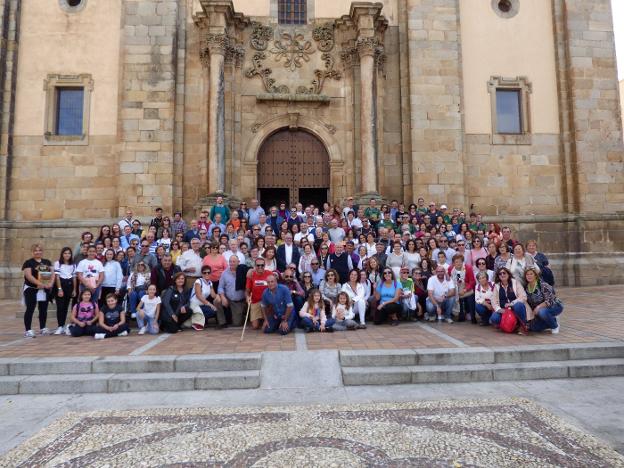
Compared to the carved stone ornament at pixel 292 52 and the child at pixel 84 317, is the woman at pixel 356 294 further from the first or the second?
the carved stone ornament at pixel 292 52

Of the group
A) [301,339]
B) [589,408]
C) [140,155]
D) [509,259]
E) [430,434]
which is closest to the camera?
[430,434]

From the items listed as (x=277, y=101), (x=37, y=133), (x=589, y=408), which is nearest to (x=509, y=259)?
(x=589, y=408)

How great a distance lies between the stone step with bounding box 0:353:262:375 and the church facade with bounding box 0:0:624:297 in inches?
311

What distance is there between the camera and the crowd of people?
750 cm

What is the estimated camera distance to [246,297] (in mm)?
8203

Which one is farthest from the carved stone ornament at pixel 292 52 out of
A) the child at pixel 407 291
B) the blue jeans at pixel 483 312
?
the blue jeans at pixel 483 312

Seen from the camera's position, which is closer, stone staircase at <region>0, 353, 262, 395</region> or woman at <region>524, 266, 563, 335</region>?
stone staircase at <region>0, 353, 262, 395</region>

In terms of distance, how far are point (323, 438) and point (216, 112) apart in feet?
37.5

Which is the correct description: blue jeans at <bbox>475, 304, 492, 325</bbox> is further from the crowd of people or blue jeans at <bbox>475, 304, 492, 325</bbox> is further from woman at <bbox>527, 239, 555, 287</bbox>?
woman at <bbox>527, 239, 555, 287</bbox>

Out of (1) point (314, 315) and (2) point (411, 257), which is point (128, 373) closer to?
(1) point (314, 315)

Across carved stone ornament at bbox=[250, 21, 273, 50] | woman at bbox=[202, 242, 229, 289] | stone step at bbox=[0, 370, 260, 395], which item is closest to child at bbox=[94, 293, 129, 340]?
woman at bbox=[202, 242, 229, 289]

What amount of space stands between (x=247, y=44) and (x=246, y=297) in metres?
9.84

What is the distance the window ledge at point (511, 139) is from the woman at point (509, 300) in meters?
8.74

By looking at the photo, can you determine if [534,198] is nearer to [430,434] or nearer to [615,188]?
[615,188]
